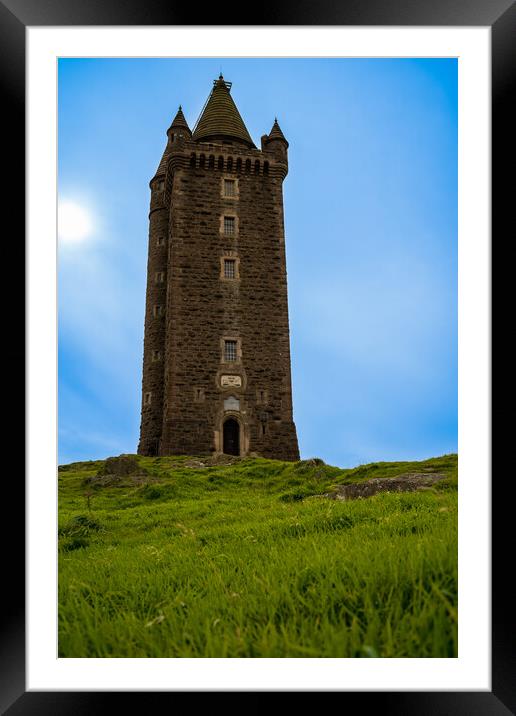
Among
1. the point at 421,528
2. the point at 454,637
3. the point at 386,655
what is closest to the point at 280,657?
the point at 386,655

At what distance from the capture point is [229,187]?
1219 inches

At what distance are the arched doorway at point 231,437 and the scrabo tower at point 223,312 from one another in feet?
0.16

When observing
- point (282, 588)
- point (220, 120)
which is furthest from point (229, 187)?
point (282, 588)

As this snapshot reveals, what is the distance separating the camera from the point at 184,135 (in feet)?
106

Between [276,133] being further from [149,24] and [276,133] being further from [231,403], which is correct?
[149,24]

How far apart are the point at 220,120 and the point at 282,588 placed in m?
34.9

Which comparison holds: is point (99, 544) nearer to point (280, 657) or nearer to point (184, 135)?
point (280, 657)

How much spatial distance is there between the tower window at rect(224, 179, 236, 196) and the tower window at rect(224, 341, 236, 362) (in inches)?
332

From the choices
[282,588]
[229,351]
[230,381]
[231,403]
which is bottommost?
[282,588]

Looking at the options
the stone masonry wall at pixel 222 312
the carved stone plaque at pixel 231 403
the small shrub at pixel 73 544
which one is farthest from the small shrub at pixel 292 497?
the carved stone plaque at pixel 231 403

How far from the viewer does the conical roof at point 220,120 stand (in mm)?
33938

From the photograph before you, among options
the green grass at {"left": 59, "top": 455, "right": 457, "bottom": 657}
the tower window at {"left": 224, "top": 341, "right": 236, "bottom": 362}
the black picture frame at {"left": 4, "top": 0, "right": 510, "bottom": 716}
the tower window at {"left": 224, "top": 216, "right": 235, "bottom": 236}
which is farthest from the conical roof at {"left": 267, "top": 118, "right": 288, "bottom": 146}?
the black picture frame at {"left": 4, "top": 0, "right": 510, "bottom": 716}

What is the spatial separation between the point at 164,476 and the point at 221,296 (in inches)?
455

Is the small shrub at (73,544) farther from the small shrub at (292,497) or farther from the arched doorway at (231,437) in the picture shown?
the arched doorway at (231,437)
